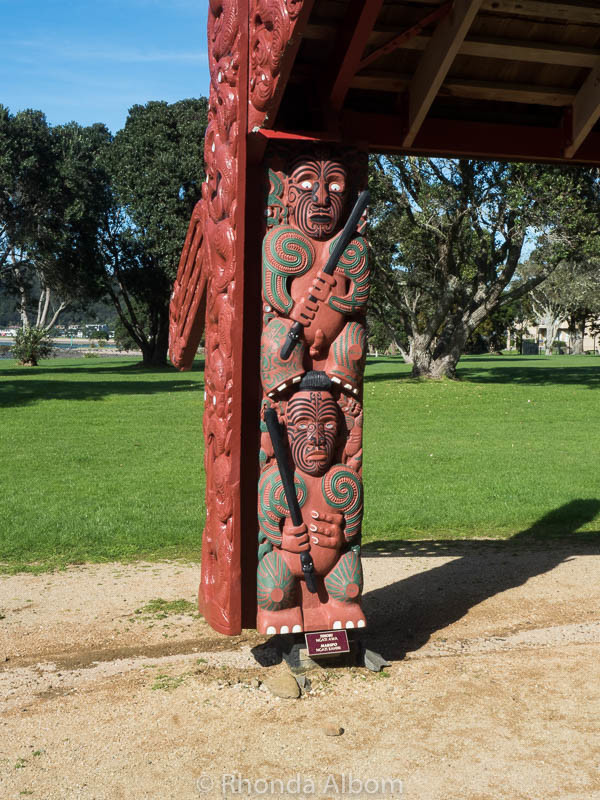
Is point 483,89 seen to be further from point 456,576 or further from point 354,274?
point 456,576

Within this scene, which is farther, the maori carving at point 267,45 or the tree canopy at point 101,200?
the tree canopy at point 101,200

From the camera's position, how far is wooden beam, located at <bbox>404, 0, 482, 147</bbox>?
4.09m

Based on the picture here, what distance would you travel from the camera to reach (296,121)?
4.84 m

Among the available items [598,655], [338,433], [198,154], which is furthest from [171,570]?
[198,154]

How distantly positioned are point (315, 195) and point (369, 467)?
8.77m

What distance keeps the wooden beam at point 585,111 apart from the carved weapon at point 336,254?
151 cm

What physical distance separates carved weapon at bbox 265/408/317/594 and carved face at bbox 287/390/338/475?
2.7 inches

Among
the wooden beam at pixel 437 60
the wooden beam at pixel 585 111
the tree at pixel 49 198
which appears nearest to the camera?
the wooden beam at pixel 437 60

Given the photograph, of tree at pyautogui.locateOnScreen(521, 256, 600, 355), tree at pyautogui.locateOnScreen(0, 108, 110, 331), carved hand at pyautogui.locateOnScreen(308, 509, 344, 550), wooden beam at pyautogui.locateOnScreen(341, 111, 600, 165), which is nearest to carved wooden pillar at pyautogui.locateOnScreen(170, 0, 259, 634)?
carved hand at pyautogui.locateOnScreen(308, 509, 344, 550)

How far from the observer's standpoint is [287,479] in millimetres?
4539

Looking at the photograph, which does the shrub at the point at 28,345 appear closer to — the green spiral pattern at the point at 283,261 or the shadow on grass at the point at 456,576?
the shadow on grass at the point at 456,576

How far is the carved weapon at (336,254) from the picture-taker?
4.48 m

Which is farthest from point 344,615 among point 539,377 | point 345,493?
point 539,377

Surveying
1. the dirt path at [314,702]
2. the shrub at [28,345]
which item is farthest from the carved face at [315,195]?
the shrub at [28,345]
